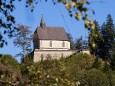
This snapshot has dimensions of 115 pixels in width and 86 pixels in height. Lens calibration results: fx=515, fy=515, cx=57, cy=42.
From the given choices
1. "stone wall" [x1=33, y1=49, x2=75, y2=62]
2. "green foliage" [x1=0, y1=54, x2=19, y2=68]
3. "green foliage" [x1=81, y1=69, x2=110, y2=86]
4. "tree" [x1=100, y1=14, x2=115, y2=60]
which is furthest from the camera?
"tree" [x1=100, y1=14, x2=115, y2=60]

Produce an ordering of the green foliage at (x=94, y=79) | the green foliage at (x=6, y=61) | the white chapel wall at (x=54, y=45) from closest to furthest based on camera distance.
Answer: the green foliage at (x=6, y=61)
the green foliage at (x=94, y=79)
the white chapel wall at (x=54, y=45)

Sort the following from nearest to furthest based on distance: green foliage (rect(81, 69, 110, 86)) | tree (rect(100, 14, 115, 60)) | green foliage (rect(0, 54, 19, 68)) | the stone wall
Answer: green foliage (rect(0, 54, 19, 68)), green foliage (rect(81, 69, 110, 86)), the stone wall, tree (rect(100, 14, 115, 60))

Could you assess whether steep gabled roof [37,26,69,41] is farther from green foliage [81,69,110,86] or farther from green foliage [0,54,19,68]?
green foliage [81,69,110,86]

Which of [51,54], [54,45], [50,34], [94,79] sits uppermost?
[50,34]

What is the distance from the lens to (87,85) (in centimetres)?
6550

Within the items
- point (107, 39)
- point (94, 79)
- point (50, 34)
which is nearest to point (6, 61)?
point (94, 79)

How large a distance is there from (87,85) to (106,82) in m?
3.38

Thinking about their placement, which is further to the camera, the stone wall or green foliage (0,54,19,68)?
the stone wall

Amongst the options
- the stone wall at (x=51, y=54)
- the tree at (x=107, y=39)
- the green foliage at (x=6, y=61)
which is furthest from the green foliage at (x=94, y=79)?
the tree at (x=107, y=39)

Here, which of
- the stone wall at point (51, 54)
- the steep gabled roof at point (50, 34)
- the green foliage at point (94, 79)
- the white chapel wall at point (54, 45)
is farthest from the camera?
the steep gabled roof at point (50, 34)

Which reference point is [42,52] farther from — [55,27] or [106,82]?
[106,82]

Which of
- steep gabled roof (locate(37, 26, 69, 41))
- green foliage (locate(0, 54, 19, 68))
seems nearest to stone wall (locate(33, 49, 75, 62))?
steep gabled roof (locate(37, 26, 69, 41))

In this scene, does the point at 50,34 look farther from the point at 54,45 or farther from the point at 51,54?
the point at 51,54

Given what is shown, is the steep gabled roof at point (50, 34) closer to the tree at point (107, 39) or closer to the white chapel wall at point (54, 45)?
the white chapel wall at point (54, 45)
